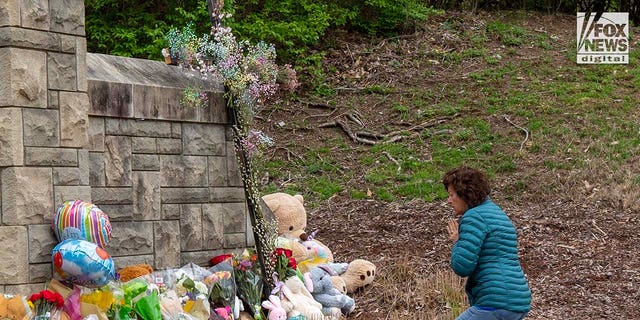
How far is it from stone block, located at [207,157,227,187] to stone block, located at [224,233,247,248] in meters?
0.41

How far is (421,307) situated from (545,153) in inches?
170

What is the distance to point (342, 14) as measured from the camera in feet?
47.3

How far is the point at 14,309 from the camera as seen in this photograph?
15.7ft

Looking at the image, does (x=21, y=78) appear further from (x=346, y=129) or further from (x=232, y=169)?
(x=346, y=129)

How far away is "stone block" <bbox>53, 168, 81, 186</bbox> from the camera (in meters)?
5.28

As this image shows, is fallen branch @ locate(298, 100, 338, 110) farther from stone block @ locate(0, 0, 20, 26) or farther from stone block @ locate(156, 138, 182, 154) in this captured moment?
stone block @ locate(0, 0, 20, 26)

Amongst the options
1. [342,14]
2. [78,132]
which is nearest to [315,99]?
[342,14]

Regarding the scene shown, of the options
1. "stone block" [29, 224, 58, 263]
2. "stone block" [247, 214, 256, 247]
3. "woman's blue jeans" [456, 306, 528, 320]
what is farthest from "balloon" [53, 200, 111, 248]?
"woman's blue jeans" [456, 306, 528, 320]

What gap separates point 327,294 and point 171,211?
1.58m

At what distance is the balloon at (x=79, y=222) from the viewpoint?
16.9 ft

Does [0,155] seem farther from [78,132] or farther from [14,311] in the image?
[14,311]

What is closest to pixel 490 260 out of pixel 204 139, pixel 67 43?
pixel 204 139

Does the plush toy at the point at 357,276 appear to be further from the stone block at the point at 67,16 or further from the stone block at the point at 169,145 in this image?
the stone block at the point at 67,16

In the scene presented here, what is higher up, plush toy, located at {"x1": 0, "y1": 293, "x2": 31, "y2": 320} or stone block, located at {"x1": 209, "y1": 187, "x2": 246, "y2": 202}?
stone block, located at {"x1": 209, "y1": 187, "x2": 246, "y2": 202}
